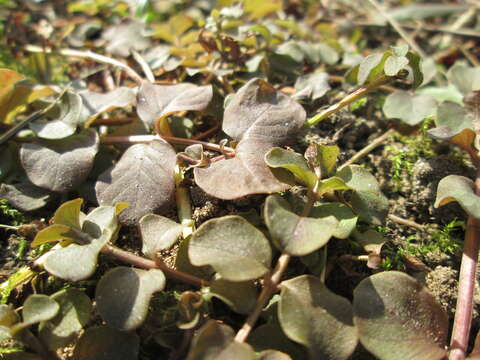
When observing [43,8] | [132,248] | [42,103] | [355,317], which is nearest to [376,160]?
[355,317]

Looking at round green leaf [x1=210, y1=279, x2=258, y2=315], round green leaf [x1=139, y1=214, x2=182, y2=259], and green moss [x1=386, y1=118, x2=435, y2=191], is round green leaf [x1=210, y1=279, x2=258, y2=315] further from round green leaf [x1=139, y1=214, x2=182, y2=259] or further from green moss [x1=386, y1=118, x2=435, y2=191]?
green moss [x1=386, y1=118, x2=435, y2=191]

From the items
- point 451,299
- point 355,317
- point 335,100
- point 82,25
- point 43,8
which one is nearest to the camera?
point 355,317

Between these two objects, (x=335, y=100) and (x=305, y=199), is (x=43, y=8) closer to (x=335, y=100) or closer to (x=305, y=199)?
(x=335, y=100)

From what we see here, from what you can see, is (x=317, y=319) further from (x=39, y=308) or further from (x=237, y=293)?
(x=39, y=308)

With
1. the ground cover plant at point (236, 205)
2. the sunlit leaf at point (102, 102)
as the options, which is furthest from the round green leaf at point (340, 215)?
the sunlit leaf at point (102, 102)

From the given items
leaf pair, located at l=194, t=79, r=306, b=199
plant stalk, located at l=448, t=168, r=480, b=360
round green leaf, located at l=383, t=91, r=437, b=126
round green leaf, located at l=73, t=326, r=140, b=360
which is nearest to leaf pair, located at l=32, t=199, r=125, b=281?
round green leaf, located at l=73, t=326, r=140, b=360

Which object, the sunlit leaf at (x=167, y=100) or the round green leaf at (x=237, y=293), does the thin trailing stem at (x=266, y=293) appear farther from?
the sunlit leaf at (x=167, y=100)

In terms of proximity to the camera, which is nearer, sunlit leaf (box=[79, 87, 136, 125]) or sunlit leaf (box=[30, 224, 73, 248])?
sunlit leaf (box=[30, 224, 73, 248])
